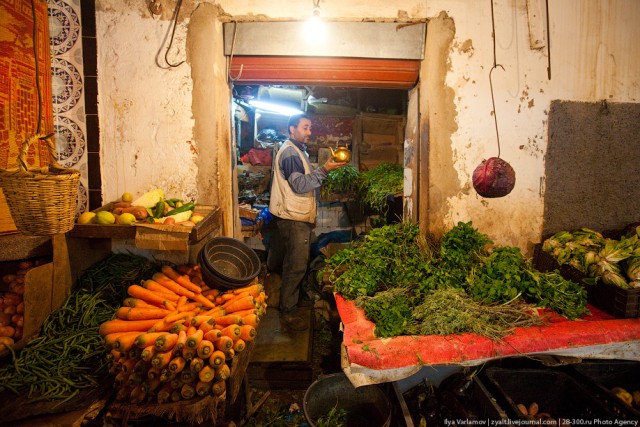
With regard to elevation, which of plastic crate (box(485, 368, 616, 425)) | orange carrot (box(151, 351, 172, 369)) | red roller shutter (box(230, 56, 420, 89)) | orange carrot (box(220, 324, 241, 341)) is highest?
red roller shutter (box(230, 56, 420, 89))

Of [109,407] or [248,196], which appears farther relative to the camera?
[248,196]

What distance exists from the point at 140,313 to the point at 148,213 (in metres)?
1.04

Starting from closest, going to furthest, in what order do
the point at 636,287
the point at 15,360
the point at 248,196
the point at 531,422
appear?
the point at 15,360
the point at 531,422
the point at 636,287
the point at 248,196

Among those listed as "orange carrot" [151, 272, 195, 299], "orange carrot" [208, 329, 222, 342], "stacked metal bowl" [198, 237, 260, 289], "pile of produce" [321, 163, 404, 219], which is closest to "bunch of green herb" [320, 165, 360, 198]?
"pile of produce" [321, 163, 404, 219]

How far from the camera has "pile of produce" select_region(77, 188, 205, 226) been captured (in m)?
3.38

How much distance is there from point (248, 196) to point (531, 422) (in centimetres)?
610

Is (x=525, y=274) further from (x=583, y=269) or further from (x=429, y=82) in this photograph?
(x=429, y=82)

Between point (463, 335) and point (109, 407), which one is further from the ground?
point (463, 335)

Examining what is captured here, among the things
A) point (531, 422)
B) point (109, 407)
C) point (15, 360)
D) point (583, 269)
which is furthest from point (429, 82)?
point (15, 360)

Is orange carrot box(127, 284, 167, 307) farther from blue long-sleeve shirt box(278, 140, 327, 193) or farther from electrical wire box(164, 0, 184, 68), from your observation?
blue long-sleeve shirt box(278, 140, 327, 193)

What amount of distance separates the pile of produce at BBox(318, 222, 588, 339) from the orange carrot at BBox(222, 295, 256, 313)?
40.5 inches

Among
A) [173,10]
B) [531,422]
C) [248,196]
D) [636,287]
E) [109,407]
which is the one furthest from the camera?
[248,196]

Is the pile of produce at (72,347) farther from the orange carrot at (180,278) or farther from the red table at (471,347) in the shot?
the red table at (471,347)

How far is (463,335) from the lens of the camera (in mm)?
3115
